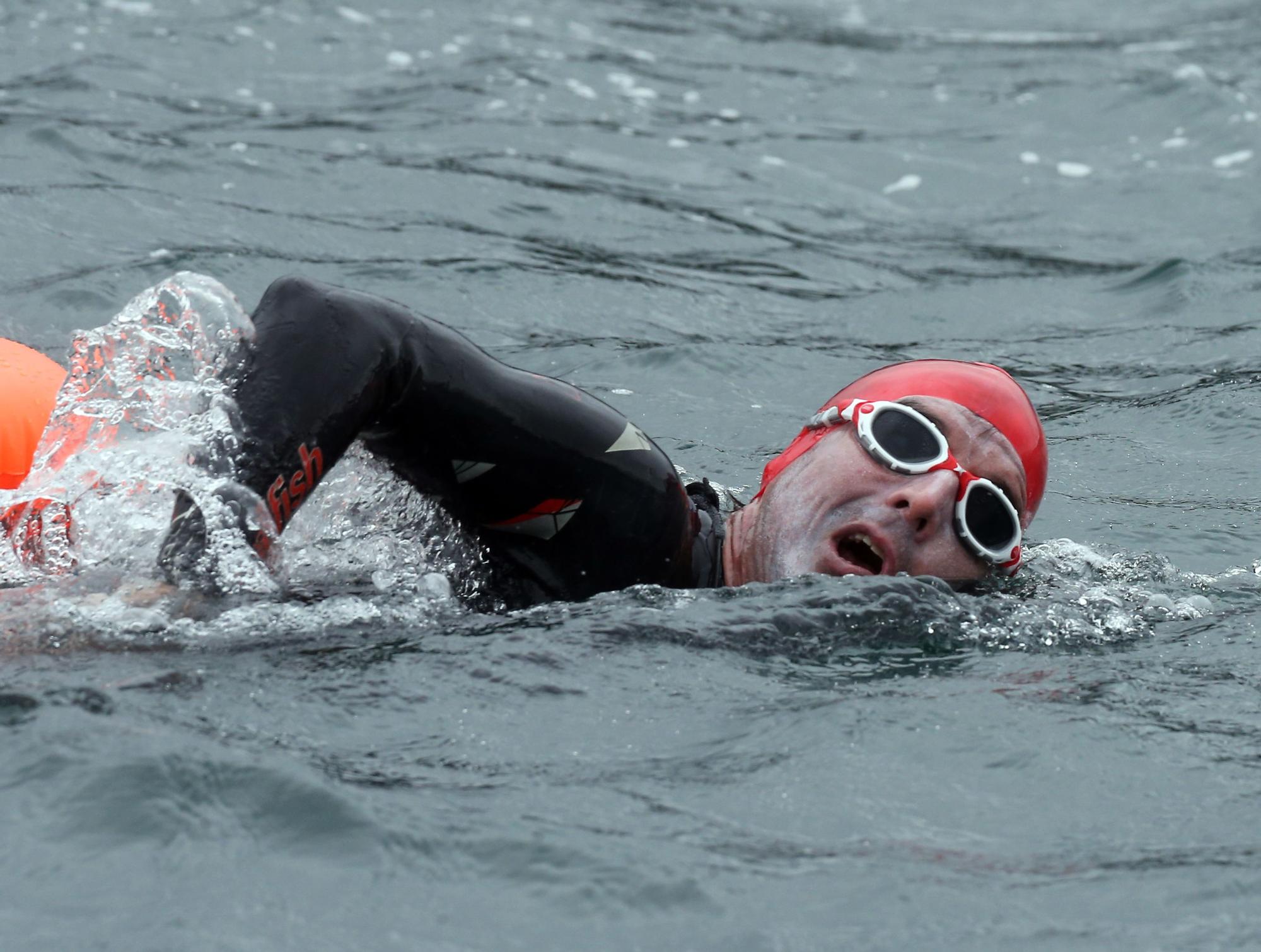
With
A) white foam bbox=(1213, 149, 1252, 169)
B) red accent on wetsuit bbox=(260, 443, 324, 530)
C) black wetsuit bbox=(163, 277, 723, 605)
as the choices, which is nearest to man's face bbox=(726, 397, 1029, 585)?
black wetsuit bbox=(163, 277, 723, 605)

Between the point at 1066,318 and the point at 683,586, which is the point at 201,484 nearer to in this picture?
the point at 683,586

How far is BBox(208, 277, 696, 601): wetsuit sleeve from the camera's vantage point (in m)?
3.27

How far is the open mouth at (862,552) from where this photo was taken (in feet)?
13.0

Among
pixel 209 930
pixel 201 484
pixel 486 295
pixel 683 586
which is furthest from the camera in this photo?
pixel 486 295

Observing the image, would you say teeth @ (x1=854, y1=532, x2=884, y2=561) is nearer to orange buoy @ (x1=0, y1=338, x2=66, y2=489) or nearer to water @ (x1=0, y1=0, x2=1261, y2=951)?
water @ (x1=0, y1=0, x2=1261, y2=951)

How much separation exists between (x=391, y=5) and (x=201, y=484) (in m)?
11.0

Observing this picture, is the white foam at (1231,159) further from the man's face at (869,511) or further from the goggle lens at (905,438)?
the goggle lens at (905,438)

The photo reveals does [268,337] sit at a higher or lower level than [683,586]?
higher

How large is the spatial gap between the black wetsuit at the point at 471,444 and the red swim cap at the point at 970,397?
508 mm

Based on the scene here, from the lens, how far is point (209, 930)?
2.48 m

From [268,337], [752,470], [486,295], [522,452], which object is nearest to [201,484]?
[268,337]

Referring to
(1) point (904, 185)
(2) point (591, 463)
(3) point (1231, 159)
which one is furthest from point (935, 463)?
(3) point (1231, 159)

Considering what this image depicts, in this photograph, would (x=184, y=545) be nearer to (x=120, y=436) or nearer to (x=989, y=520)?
(x=120, y=436)

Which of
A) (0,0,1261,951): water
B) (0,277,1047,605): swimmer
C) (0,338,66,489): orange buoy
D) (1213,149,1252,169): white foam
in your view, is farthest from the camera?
(1213,149,1252,169): white foam
